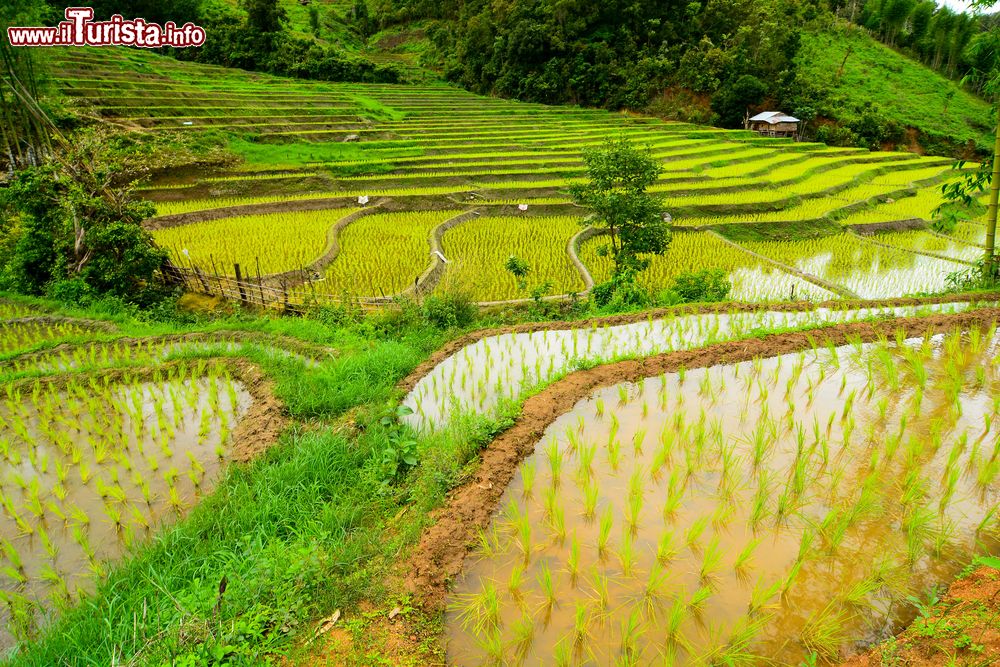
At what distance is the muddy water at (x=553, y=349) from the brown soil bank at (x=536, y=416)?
27 centimetres

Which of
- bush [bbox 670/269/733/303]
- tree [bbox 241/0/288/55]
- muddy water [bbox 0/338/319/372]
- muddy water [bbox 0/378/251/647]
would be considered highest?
tree [bbox 241/0/288/55]

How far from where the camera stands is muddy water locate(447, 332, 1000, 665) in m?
2.58

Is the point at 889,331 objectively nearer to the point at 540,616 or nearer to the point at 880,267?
the point at 540,616

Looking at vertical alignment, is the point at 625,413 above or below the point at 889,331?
below

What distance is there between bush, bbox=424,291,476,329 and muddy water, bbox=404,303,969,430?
1.06m

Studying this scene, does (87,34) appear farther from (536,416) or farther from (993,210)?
(993,210)

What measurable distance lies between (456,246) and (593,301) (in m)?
4.83

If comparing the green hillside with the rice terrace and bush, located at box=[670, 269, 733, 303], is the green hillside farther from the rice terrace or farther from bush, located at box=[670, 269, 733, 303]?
bush, located at box=[670, 269, 733, 303]

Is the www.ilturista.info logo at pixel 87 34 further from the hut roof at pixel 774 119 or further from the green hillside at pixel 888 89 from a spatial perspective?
the green hillside at pixel 888 89

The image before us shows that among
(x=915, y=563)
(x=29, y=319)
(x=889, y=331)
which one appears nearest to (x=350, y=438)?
(x=915, y=563)

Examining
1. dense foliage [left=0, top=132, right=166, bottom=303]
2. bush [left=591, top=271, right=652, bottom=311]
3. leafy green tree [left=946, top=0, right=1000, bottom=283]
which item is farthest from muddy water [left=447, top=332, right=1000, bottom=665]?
dense foliage [left=0, top=132, right=166, bottom=303]

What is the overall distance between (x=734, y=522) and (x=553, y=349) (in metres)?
Answer: 3.28

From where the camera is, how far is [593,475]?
3803 mm

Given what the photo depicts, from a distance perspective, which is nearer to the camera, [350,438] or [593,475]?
[593,475]
